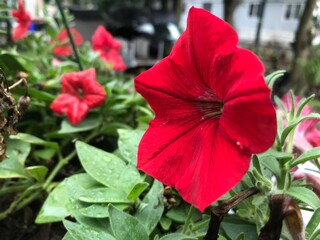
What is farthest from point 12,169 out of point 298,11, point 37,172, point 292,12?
point 292,12

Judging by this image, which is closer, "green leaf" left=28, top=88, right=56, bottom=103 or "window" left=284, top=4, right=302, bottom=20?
"green leaf" left=28, top=88, right=56, bottom=103

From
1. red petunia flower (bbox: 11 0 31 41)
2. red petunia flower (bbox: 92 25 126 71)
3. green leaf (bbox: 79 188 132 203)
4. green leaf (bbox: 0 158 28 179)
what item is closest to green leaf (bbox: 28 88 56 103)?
green leaf (bbox: 0 158 28 179)

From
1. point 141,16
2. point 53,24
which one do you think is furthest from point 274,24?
point 53,24

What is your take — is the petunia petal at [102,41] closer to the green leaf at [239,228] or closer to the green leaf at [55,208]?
the green leaf at [55,208]

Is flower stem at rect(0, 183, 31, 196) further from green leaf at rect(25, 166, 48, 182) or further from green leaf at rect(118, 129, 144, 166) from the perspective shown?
green leaf at rect(118, 129, 144, 166)

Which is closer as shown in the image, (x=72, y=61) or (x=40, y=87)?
(x=40, y=87)

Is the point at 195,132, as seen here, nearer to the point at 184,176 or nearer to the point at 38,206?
the point at 184,176
